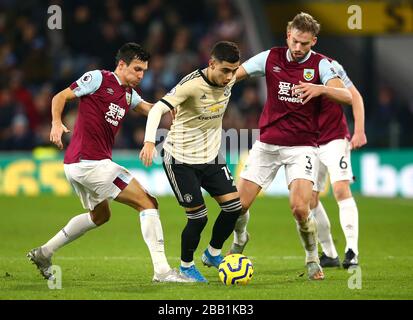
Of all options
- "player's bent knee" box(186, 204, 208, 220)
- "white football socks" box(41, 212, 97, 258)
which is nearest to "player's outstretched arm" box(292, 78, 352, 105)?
"player's bent knee" box(186, 204, 208, 220)

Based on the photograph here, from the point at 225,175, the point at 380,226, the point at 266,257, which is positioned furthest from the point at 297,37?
the point at 380,226

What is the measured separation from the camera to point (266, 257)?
10289 millimetres

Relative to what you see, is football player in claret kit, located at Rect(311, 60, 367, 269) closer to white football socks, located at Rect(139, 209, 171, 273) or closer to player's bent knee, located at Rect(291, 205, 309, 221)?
player's bent knee, located at Rect(291, 205, 309, 221)

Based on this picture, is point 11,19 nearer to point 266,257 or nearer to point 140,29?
point 140,29

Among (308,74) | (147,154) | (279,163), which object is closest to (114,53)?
(279,163)

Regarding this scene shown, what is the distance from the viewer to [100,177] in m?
8.27

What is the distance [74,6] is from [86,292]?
44.0ft

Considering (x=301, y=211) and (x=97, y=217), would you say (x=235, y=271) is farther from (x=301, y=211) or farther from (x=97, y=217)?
(x=97, y=217)

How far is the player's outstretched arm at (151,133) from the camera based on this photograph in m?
7.62

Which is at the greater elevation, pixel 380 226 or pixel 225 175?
pixel 225 175

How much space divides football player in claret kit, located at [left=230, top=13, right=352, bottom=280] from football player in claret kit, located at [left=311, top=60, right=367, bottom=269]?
0.40 meters

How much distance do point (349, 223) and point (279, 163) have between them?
0.90 metres

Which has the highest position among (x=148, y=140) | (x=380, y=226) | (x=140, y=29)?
(x=140, y=29)

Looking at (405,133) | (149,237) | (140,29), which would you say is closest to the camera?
(149,237)
